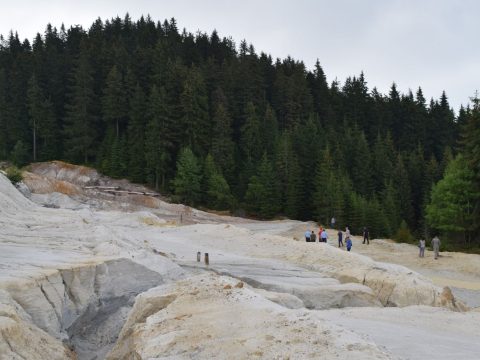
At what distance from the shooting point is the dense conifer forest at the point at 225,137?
5772cm

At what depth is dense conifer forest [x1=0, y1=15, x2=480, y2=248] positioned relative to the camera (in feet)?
189

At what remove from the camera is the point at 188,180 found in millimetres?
57250

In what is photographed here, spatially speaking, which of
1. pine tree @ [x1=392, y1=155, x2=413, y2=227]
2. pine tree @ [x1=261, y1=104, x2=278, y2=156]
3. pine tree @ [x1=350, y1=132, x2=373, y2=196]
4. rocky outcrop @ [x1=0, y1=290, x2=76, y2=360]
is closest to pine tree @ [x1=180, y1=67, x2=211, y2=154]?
pine tree @ [x1=261, y1=104, x2=278, y2=156]

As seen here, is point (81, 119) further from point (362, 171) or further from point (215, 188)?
point (362, 171)

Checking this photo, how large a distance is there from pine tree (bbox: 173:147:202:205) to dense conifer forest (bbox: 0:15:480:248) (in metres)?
0.17

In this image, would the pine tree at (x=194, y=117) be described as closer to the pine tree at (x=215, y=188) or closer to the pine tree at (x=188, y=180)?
the pine tree at (x=215, y=188)

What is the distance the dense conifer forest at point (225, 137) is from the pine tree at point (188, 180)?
0.57 feet

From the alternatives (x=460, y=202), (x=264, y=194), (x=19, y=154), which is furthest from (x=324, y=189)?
(x=19, y=154)

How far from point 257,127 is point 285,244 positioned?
42.8 m

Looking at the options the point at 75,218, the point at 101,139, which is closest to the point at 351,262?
the point at 75,218

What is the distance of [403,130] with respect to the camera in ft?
308

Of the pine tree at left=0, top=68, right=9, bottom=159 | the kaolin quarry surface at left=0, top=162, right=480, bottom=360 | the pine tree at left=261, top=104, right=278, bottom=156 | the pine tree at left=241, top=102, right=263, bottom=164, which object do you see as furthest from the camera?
the pine tree at left=0, top=68, right=9, bottom=159

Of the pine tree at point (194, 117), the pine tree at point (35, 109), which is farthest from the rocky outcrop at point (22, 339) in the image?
the pine tree at point (35, 109)

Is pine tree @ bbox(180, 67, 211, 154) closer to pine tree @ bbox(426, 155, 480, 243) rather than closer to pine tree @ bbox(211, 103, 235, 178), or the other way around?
pine tree @ bbox(211, 103, 235, 178)
